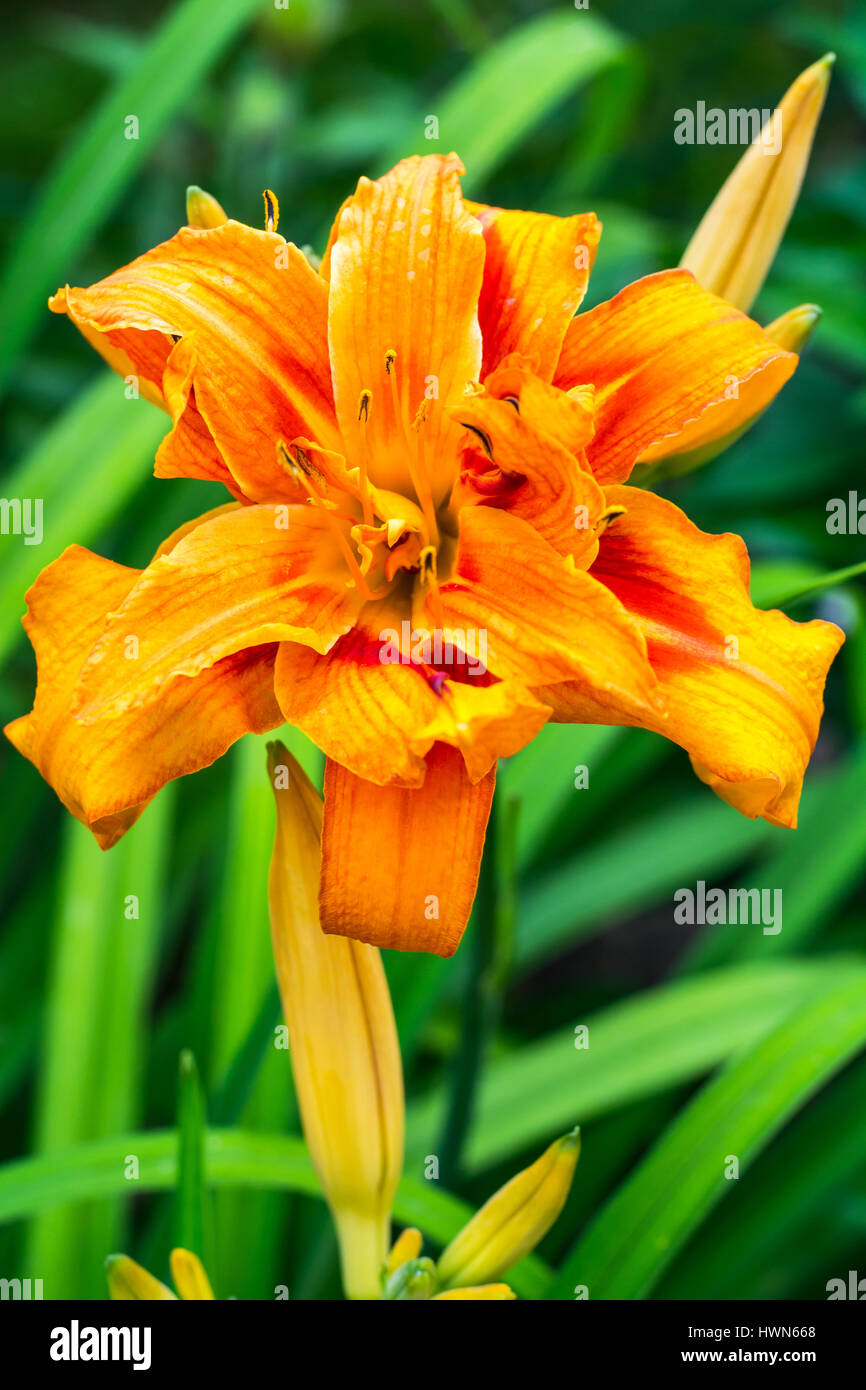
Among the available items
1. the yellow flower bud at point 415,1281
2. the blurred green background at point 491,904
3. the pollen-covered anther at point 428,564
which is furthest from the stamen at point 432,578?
the yellow flower bud at point 415,1281

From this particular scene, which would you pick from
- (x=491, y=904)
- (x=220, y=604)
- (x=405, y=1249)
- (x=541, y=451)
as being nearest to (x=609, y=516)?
(x=541, y=451)

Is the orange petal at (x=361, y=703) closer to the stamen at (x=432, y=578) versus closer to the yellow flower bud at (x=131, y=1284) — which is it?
the stamen at (x=432, y=578)

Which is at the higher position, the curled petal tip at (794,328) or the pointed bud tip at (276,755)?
the curled petal tip at (794,328)

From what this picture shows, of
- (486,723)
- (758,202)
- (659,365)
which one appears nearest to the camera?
(486,723)

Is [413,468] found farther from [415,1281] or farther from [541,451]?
[415,1281]

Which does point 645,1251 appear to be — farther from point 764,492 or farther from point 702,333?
point 764,492

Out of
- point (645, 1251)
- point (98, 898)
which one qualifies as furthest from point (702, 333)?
point (98, 898)
